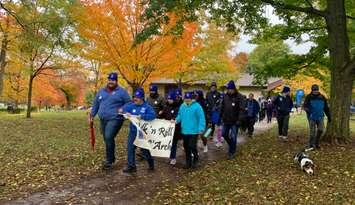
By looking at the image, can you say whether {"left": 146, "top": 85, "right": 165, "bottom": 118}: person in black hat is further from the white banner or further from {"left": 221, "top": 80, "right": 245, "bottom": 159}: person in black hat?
{"left": 221, "top": 80, "right": 245, "bottom": 159}: person in black hat

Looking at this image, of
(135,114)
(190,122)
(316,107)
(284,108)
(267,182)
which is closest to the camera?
(267,182)

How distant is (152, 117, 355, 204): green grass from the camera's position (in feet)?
24.9

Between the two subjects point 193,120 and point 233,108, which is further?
point 233,108

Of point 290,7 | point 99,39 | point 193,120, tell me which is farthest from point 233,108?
point 99,39

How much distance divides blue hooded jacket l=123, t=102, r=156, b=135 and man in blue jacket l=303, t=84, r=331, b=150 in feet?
16.2

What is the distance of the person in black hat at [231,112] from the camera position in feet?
37.7

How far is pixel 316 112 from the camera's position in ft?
41.6

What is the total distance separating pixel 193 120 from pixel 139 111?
1173 millimetres

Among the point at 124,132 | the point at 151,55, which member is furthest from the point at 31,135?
the point at 151,55

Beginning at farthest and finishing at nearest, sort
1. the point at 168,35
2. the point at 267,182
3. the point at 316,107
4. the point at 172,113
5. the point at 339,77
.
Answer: the point at 168,35, the point at 339,77, the point at 316,107, the point at 172,113, the point at 267,182

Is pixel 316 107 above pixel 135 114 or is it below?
above

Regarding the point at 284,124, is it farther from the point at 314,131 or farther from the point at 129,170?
the point at 129,170

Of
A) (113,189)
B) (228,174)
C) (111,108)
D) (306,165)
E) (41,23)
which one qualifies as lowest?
(113,189)

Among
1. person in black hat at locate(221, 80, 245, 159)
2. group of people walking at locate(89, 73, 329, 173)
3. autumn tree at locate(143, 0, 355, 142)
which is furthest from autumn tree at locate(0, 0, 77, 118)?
person in black hat at locate(221, 80, 245, 159)
